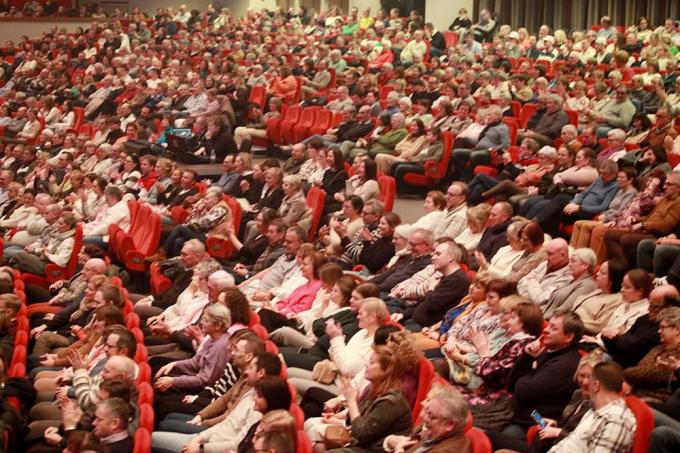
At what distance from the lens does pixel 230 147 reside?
36.2ft

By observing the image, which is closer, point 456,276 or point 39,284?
point 456,276

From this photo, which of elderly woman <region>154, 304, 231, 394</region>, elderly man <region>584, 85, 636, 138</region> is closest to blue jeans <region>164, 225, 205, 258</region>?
elderly woman <region>154, 304, 231, 394</region>

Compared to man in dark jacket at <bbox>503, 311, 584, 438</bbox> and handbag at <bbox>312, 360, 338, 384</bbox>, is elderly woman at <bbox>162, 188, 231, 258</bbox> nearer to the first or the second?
handbag at <bbox>312, 360, 338, 384</bbox>

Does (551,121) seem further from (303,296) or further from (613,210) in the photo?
(303,296)

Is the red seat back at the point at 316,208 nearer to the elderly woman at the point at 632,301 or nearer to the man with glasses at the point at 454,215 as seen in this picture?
the man with glasses at the point at 454,215

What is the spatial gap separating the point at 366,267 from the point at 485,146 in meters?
2.28

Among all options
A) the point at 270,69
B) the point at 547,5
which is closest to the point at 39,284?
the point at 270,69

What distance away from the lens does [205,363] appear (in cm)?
552

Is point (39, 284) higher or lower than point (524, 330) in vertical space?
lower

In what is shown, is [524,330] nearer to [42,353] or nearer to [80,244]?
[42,353]

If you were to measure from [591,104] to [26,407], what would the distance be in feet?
19.9

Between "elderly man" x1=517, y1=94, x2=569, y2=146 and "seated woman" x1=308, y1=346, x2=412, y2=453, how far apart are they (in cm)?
483

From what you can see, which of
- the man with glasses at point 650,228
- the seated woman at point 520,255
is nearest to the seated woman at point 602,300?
the seated woman at point 520,255

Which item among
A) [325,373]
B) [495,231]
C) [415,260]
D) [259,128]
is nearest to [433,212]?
[495,231]
